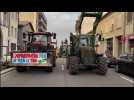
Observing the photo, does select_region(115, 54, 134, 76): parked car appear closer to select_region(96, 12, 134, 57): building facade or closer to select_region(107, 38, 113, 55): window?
select_region(96, 12, 134, 57): building facade

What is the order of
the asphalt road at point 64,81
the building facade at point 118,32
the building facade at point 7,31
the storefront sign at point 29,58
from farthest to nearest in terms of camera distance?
the building facade at point 7,31 → the building facade at point 118,32 → the storefront sign at point 29,58 → the asphalt road at point 64,81

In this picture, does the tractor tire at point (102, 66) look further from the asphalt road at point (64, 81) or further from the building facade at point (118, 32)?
the building facade at point (118, 32)

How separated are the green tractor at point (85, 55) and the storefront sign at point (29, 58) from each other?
5.88 ft

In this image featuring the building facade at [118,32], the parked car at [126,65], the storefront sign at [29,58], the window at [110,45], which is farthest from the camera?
the window at [110,45]

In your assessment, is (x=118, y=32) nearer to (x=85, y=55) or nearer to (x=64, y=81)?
(x=85, y=55)

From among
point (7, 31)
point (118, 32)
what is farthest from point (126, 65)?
point (118, 32)

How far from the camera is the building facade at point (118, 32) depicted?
38.9m

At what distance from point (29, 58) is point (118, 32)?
2665 centimetres

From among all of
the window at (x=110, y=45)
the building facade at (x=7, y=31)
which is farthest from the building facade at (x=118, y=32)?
the building facade at (x=7, y=31)

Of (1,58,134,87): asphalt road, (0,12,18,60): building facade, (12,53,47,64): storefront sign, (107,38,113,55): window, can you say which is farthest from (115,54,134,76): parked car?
(107,38,113,55): window

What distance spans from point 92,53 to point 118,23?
2469cm

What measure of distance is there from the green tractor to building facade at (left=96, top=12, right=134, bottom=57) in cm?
1099

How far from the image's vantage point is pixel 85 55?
21094mm

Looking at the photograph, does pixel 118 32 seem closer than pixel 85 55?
No
